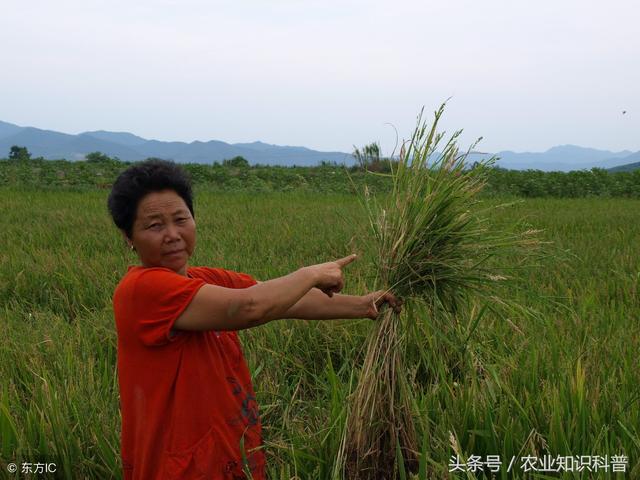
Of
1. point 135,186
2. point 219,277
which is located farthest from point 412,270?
point 135,186

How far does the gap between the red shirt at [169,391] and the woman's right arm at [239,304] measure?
35 millimetres

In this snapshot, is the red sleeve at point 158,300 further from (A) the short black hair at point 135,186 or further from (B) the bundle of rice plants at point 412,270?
(B) the bundle of rice plants at point 412,270

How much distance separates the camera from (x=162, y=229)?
1554mm

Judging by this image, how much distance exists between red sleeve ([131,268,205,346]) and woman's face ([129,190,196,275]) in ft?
0.33

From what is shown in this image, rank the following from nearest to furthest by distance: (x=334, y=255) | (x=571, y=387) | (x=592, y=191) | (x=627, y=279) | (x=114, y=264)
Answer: (x=571, y=387)
(x=627, y=279)
(x=114, y=264)
(x=334, y=255)
(x=592, y=191)

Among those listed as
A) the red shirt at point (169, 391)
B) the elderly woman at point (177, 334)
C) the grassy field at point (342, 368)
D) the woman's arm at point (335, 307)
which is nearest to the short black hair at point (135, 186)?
the elderly woman at point (177, 334)

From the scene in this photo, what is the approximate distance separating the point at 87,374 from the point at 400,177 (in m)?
1.51

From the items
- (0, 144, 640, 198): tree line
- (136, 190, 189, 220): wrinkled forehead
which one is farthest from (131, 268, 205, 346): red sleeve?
(0, 144, 640, 198): tree line

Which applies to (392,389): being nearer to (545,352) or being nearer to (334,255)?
(545,352)

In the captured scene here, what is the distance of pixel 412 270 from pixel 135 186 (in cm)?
79

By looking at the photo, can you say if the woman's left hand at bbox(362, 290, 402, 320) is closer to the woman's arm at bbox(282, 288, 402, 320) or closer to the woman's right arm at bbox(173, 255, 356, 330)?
the woman's arm at bbox(282, 288, 402, 320)

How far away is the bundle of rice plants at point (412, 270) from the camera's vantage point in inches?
60.5

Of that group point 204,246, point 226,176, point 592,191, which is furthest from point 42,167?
point 592,191

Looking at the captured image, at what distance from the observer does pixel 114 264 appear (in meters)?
4.27
